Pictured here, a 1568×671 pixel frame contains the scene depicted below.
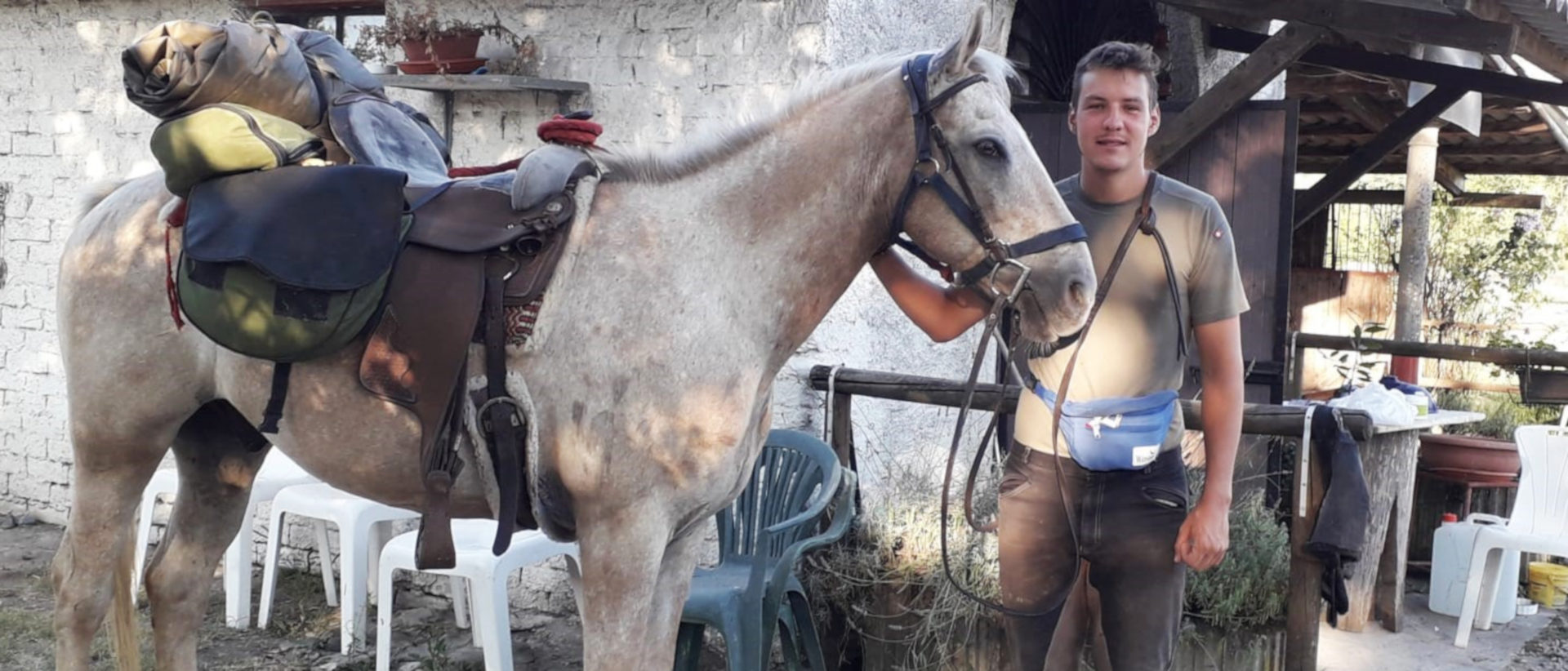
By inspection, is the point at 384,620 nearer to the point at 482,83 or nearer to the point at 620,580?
the point at 482,83

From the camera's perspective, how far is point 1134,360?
2574mm

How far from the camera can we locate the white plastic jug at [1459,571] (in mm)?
5535

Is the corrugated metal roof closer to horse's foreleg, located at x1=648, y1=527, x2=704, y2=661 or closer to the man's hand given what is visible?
the man's hand

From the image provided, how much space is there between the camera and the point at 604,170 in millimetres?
2574

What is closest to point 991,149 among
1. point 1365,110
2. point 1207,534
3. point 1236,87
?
point 1207,534

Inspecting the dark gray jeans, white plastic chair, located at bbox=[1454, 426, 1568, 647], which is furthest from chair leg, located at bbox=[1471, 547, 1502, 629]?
the dark gray jeans

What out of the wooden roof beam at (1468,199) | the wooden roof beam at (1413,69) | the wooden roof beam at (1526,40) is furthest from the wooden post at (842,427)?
the wooden roof beam at (1468,199)

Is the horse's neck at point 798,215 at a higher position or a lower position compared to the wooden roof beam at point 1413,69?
lower

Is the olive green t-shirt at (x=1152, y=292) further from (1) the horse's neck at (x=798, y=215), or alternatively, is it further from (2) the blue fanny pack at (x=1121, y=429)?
(1) the horse's neck at (x=798, y=215)

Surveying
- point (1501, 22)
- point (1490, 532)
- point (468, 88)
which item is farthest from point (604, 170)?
point (1490, 532)

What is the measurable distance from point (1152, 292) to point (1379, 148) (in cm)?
566

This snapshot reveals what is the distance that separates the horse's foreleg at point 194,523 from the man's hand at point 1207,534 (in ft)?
7.27

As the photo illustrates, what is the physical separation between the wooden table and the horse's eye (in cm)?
320

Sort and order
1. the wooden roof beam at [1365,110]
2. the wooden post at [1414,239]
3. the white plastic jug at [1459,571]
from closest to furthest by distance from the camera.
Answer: the white plastic jug at [1459,571] < the wooden post at [1414,239] < the wooden roof beam at [1365,110]
